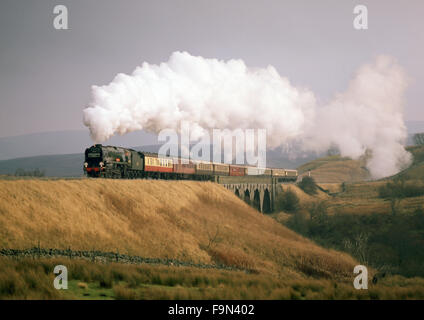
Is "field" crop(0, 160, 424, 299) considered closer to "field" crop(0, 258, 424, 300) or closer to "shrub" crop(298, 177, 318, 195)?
"field" crop(0, 258, 424, 300)

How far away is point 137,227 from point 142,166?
16.4m

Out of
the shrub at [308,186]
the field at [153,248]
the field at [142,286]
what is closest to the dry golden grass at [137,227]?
the field at [153,248]

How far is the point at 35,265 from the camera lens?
1166 centimetres

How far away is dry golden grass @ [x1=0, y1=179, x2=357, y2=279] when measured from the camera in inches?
746

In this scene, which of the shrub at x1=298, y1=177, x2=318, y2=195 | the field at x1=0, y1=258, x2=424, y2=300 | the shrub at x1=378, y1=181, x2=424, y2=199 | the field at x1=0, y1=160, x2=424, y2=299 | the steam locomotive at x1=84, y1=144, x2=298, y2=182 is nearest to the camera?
the field at x1=0, y1=258, x2=424, y2=300

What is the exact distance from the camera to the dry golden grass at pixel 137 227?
19.0 m

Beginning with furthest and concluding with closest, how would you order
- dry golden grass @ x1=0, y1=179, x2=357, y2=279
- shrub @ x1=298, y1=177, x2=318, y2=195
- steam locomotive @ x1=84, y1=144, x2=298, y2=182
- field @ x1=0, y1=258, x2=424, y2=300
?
shrub @ x1=298, y1=177, x2=318, y2=195 < steam locomotive @ x1=84, y1=144, x2=298, y2=182 < dry golden grass @ x1=0, y1=179, x2=357, y2=279 < field @ x1=0, y1=258, x2=424, y2=300

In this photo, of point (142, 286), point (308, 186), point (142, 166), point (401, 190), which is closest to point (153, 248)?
point (142, 286)

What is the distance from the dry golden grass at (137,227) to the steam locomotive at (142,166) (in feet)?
10.2

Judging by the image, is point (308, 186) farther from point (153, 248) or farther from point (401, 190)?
point (153, 248)

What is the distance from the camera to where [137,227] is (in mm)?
25172

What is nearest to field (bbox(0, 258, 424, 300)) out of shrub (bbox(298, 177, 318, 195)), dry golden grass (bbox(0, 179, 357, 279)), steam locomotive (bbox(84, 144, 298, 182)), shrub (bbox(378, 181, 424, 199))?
dry golden grass (bbox(0, 179, 357, 279))

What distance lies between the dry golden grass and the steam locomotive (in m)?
3.11
